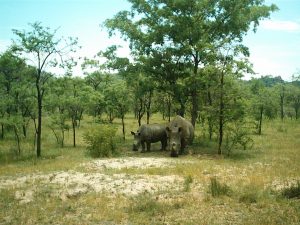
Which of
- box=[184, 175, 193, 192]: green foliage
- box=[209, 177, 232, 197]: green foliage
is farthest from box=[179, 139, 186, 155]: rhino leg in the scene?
box=[209, 177, 232, 197]: green foliage

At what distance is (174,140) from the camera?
A: 92.5 ft

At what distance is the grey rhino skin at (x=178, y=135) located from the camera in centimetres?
2777

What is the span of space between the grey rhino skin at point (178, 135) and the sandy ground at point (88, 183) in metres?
5.38

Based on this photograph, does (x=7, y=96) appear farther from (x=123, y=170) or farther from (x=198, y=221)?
(x=198, y=221)

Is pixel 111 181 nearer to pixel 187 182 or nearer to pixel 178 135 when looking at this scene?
pixel 187 182

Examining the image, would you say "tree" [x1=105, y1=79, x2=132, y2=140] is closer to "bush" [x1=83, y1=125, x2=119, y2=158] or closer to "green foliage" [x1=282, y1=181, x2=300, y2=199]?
"bush" [x1=83, y1=125, x2=119, y2=158]

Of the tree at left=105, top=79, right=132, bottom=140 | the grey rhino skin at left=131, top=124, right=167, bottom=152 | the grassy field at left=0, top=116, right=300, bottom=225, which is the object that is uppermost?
the tree at left=105, top=79, right=132, bottom=140

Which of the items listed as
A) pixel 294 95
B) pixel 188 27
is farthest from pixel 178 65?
pixel 294 95

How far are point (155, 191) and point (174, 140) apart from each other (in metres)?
11.8

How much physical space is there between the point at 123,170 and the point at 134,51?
52.6ft

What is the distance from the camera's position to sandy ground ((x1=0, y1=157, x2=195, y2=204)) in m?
16.9

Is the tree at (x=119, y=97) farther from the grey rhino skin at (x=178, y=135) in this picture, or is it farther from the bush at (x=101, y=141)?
the bush at (x=101, y=141)

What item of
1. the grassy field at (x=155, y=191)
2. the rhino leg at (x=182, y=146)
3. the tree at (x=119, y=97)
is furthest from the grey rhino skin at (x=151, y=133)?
the tree at (x=119, y=97)

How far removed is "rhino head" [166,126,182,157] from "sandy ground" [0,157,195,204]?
17.1 ft
